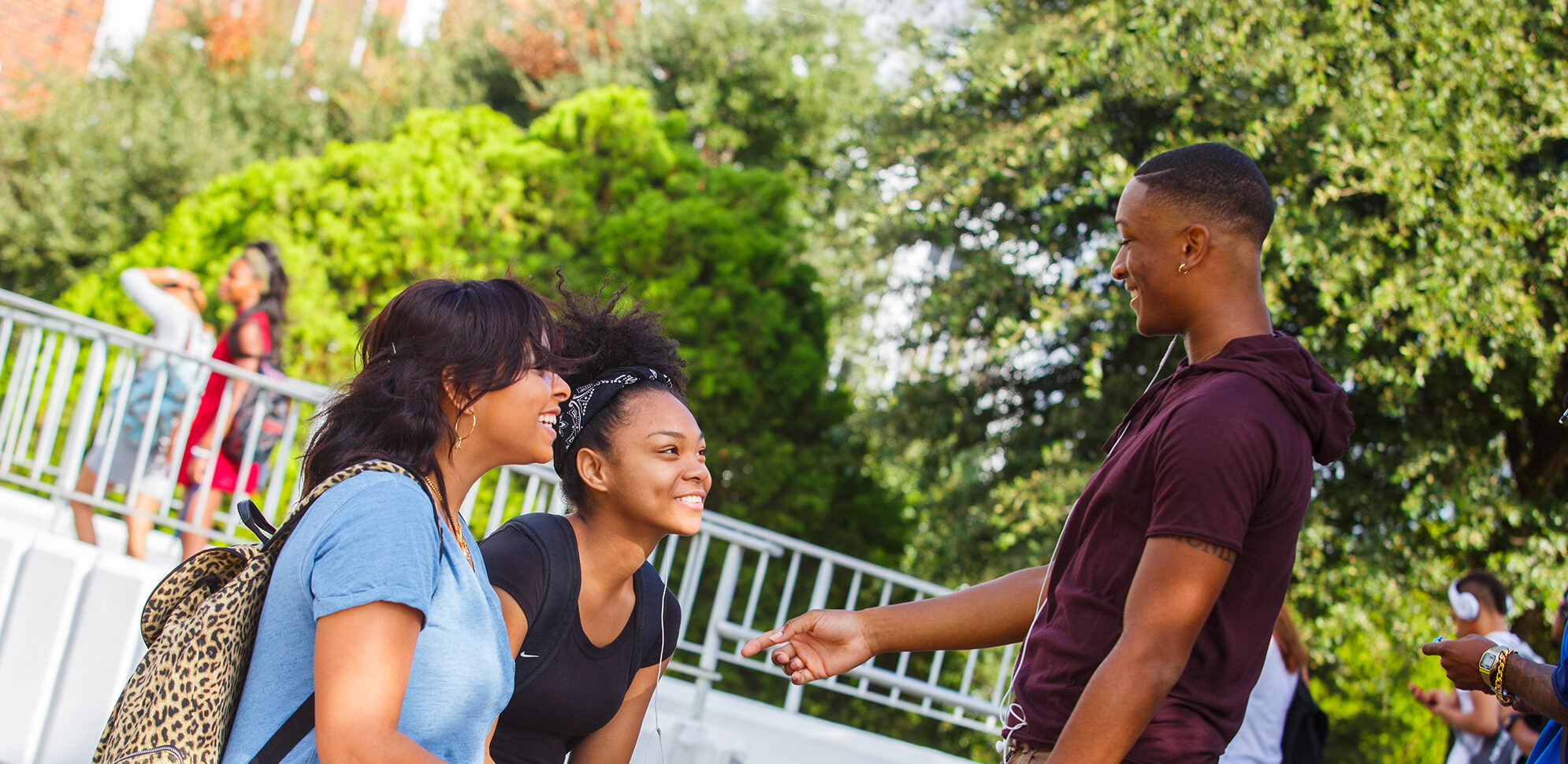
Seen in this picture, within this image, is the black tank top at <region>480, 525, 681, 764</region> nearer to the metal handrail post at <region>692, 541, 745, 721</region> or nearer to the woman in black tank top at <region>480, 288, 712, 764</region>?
the woman in black tank top at <region>480, 288, 712, 764</region>

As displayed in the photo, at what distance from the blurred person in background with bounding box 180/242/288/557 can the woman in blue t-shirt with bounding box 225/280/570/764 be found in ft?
12.2

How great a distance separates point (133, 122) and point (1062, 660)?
44.7ft

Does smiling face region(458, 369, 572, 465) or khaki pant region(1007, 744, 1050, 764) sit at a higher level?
smiling face region(458, 369, 572, 465)

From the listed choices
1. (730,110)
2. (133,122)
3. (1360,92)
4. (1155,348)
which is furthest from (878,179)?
(133,122)

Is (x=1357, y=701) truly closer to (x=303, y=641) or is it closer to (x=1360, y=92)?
(x=1360, y=92)

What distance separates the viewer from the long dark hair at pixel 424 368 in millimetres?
2027

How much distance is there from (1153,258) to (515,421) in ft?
4.04

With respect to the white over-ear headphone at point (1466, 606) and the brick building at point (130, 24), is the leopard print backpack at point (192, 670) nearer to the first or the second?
the white over-ear headphone at point (1466, 606)

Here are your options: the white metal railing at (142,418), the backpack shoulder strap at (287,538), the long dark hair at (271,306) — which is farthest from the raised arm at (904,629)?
the long dark hair at (271,306)

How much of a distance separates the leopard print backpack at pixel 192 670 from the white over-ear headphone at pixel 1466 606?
15.7 ft

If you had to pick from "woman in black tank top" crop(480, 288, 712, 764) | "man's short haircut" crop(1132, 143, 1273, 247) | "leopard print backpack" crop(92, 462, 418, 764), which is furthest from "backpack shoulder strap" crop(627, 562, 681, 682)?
"man's short haircut" crop(1132, 143, 1273, 247)

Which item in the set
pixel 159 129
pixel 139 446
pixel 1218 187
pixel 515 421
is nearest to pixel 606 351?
pixel 515 421

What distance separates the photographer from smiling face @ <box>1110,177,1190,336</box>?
188 cm

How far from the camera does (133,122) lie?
1252cm
